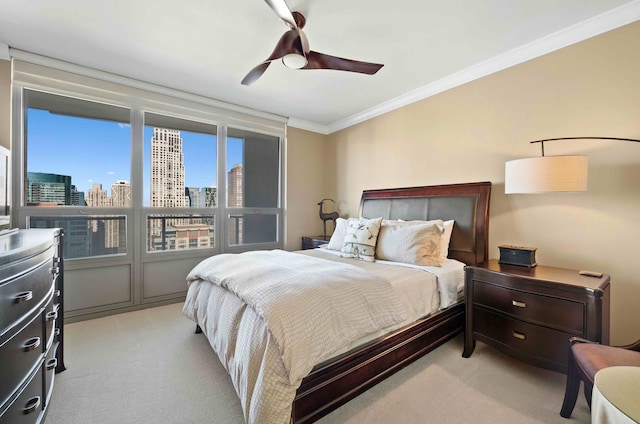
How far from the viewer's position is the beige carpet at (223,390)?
1567 mm

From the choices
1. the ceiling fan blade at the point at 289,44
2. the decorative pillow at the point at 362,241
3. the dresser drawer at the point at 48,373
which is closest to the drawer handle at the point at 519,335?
the decorative pillow at the point at 362,241

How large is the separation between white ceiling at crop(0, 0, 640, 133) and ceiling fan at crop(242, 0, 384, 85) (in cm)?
23

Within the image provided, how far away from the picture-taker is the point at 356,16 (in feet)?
6.86

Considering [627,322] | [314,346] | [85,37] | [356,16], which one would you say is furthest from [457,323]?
[85,37]

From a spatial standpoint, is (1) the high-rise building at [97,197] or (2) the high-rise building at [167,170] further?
(2) the high-rise building at [167,170]

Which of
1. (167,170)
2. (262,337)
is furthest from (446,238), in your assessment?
(167,170)

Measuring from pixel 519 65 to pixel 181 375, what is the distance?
12.9 ft

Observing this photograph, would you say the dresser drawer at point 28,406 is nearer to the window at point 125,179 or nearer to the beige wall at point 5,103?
the window at point 125,179

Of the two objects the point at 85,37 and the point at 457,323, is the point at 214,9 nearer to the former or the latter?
the point at 85,37

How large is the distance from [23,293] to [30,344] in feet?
0.78

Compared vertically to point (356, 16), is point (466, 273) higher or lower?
lower

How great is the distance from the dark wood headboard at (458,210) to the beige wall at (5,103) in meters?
4.08

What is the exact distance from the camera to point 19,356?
108cm

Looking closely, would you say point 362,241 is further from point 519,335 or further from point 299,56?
point 299,56
